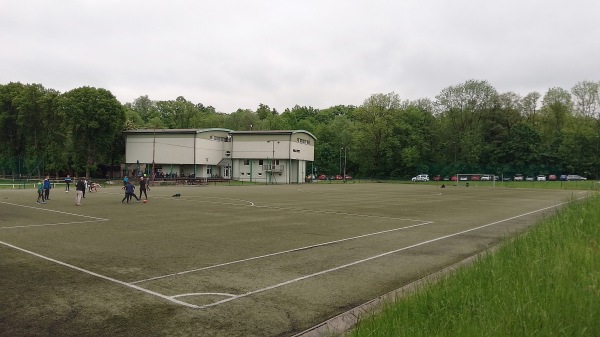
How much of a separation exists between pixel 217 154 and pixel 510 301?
80017mm

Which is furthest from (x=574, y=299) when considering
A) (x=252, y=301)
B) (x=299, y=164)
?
(x=299, y=164)

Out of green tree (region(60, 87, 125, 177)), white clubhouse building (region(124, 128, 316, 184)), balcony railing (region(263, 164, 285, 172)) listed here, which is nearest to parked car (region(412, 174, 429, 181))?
white clubhouse building (region(124, 128, 316, 184))

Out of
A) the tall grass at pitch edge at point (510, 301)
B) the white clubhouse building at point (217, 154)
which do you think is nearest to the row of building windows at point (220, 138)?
the white clubhouse building at point (217, 154)

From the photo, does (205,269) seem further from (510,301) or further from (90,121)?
(90,121)

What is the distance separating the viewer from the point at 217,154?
82.7m

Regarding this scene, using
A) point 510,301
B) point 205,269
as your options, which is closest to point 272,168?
point 205,269

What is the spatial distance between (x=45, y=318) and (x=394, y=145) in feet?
317

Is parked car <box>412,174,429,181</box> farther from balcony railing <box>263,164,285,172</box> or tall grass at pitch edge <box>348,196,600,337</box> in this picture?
tall grass at pitch edge <box>348,196,600,337</box>

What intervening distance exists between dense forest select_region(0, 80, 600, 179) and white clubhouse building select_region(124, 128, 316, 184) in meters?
6.13

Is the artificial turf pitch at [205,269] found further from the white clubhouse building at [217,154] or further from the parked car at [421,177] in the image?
the parked car at [421,177]

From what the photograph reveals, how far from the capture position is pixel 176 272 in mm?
9047

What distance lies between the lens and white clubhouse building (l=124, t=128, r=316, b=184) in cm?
7719

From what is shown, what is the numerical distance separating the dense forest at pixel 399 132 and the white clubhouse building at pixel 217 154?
241 inches

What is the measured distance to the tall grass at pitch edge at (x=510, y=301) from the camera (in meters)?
4.22
